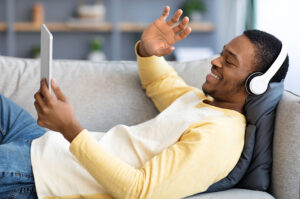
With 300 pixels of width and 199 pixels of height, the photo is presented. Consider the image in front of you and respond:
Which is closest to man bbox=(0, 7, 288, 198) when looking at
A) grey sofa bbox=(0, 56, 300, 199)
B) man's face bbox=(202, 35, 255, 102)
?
man's face bbox=(202, 35, 255, 102)

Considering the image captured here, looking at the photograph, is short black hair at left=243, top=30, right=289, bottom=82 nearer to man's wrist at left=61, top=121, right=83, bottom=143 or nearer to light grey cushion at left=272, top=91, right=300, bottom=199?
light grey cushion at left=272, top=91, right=300, bottom=199

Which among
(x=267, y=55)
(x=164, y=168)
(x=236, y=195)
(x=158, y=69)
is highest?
(x=267, y=55)

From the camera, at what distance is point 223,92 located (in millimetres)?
1368

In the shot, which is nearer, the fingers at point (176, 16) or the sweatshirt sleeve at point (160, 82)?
the fingers at point (176, 16)

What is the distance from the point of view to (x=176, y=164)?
3.54ft

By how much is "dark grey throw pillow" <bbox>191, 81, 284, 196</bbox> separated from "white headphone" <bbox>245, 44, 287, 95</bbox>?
3 cm

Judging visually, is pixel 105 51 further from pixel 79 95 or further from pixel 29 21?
pixel 79 95

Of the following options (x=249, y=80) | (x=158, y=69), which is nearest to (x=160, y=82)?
(x=158, y=69)

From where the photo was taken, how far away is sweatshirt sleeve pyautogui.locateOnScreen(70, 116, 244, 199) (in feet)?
→ 3.46

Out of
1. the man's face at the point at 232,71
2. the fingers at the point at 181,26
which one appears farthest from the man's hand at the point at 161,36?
the man's face at the point at 232,71

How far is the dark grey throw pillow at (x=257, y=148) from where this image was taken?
123 centimetres

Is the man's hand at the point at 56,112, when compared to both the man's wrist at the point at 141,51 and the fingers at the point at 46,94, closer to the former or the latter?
the fingers at the point at 46,94

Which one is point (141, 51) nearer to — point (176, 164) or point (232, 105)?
point (232, 105)

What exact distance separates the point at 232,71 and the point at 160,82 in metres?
0.36
